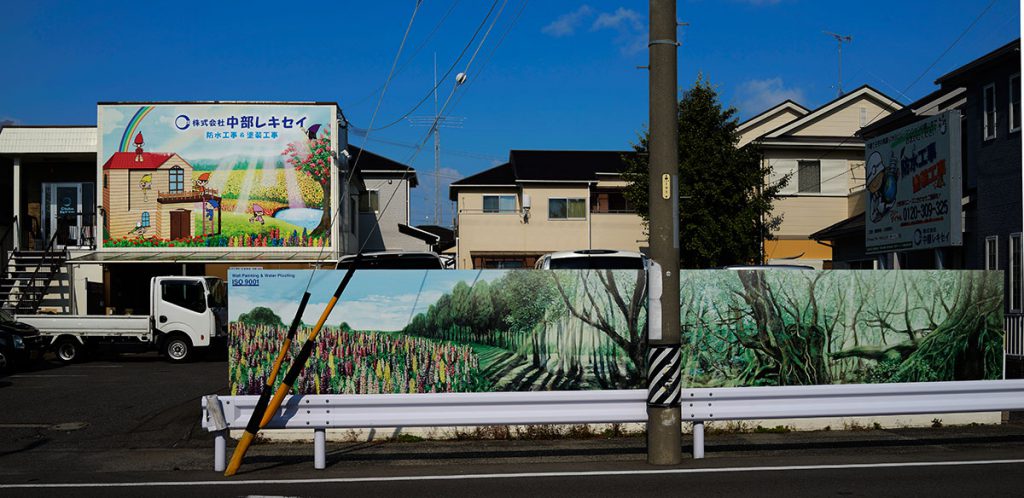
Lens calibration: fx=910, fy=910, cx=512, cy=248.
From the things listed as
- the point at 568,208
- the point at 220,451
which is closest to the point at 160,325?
the point at 220,451

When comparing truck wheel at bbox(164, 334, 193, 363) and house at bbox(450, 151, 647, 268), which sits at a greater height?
house at bbox(450, 151, 647, 268)

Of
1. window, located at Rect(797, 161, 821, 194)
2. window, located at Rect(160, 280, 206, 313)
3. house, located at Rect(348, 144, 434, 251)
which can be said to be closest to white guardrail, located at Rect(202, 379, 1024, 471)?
window, located at Rect(160, 280, 206, 313)

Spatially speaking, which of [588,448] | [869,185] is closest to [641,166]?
[869,185]

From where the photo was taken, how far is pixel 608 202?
133 ft

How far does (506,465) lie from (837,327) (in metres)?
5.15

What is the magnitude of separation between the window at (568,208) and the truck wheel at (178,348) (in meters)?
19.1

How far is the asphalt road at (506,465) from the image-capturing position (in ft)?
27.0

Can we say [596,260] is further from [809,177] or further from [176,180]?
[809,177]

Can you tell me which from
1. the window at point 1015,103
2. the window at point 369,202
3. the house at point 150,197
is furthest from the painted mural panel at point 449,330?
the window at point 369,202

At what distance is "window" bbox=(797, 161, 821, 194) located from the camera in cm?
3198

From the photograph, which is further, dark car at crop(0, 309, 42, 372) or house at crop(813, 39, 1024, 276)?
dark car at crop(0, 309, 42, 372)

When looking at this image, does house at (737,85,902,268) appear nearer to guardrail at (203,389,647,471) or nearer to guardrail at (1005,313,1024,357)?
guardrail at (1005,313,1024,357)

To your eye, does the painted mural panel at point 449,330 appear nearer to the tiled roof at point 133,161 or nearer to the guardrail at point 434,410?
the guardrail at point 434,410

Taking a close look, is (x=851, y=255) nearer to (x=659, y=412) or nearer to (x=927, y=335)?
(x=927, y=335)
